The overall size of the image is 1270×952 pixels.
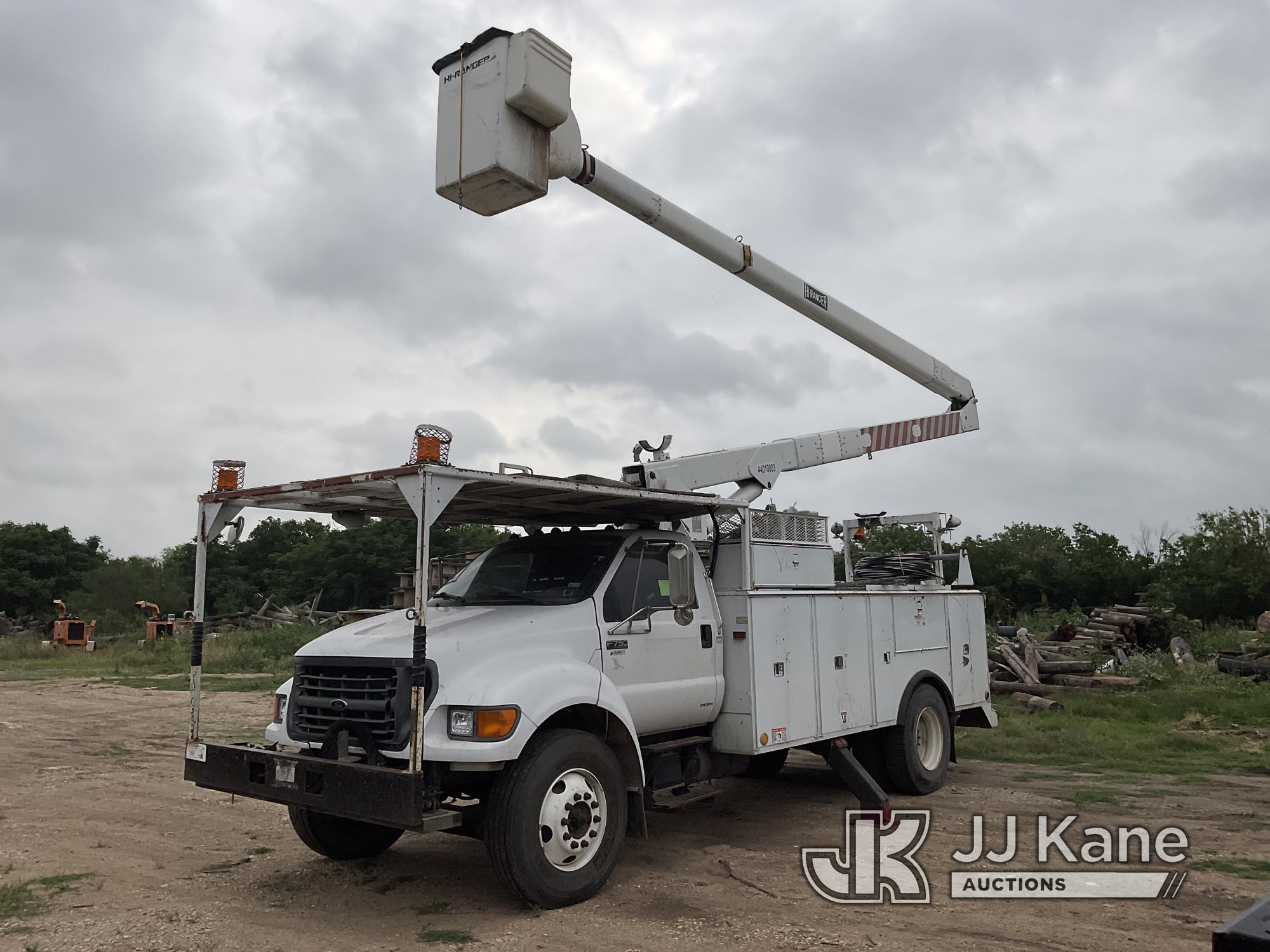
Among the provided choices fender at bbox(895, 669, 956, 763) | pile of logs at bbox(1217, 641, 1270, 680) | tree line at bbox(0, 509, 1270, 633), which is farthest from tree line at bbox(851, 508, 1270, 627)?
fender at bbox(895, 669, 956, 763)

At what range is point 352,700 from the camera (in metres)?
5.89

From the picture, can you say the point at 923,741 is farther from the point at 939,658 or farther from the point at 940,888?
the point at 940,888

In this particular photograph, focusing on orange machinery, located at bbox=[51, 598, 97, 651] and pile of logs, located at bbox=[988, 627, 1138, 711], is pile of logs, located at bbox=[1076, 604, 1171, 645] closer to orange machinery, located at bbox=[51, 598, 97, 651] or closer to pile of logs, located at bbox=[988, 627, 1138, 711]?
pile of logs, located at bbox=[988, 627, 1138, 711]

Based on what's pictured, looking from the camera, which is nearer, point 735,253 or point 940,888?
point 940,888

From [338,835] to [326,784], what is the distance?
57.0 inches

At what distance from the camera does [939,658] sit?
9891mm

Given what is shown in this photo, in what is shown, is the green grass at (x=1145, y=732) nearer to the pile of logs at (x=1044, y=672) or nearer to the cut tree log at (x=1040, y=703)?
the cut tree log at (x=1040, y=703)

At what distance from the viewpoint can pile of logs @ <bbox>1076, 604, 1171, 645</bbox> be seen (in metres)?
20.6

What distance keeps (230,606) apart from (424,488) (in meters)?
54.7

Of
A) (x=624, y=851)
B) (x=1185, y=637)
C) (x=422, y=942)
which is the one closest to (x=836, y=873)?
(x=624, y=851)

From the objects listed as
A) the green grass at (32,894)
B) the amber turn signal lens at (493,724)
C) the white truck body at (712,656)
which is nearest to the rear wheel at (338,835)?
the white truck body at (712,656)

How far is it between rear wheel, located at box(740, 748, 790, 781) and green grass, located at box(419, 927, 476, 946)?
16.5 feet

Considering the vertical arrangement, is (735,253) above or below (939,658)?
above

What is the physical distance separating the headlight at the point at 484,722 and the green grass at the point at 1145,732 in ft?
24.6
